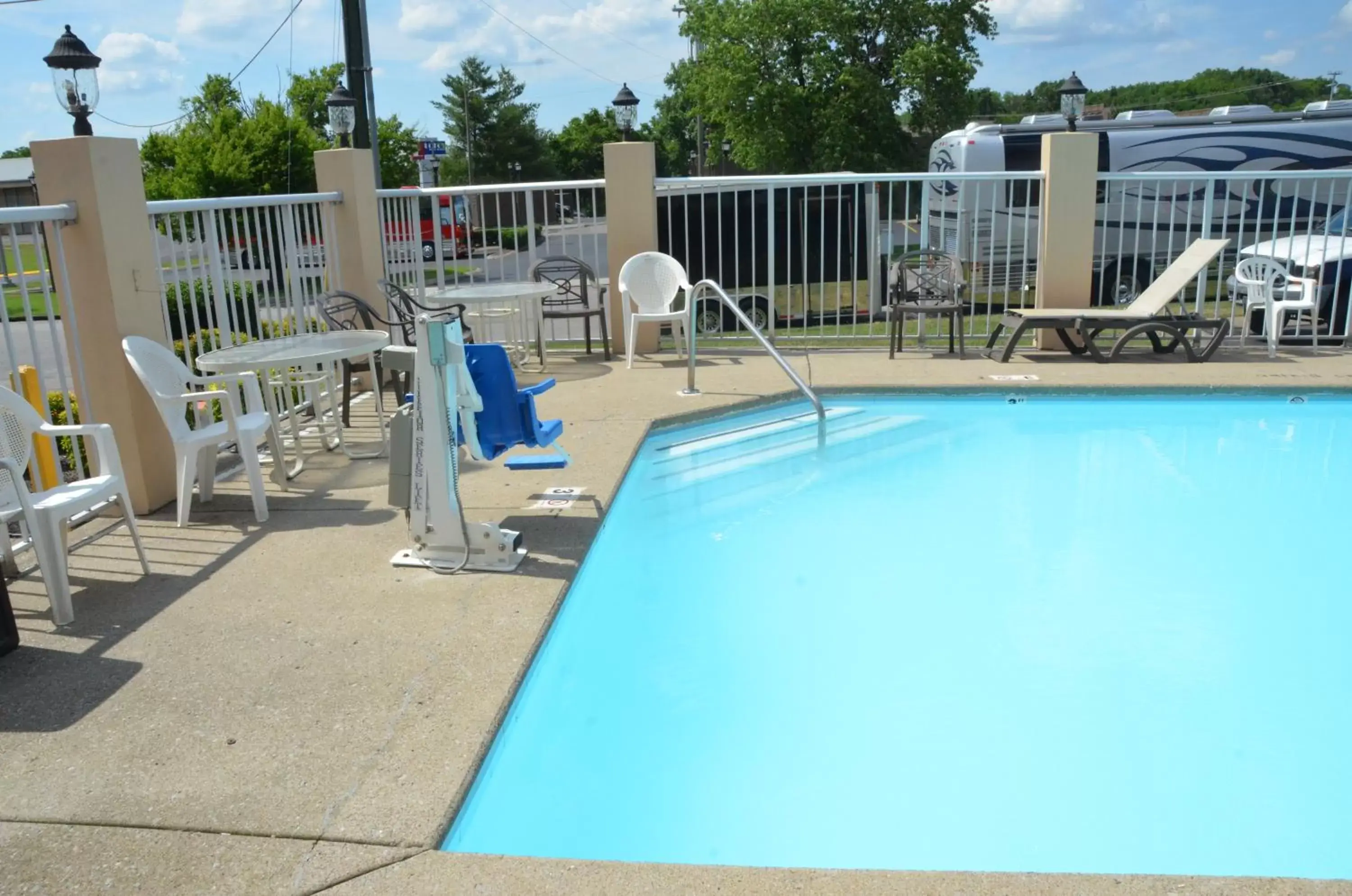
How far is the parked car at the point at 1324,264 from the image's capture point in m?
8.09

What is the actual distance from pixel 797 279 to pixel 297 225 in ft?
22.8

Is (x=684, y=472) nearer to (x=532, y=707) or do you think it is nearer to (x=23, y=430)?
(x=532, y=707)

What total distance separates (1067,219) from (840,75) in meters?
22.0

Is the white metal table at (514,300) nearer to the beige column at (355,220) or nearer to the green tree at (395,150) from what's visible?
the beige column at (355,220)

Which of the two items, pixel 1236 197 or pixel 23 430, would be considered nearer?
pixel 23 430

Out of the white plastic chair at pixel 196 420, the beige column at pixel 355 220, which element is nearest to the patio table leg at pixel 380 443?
the white plastic chair at pixel 196 420

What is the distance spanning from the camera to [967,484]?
548cm

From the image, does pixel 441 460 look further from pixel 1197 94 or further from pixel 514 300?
pixel 1197 94

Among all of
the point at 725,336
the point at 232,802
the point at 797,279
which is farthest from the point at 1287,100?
the point at 232,802

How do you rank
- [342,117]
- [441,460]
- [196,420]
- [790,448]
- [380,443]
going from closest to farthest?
[441,460]
[196,420]
[380,443]
[790,448]
[342,117]

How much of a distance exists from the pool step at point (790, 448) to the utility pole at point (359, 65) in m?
6.26

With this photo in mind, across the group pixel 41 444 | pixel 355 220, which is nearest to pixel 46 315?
pixel 41 444

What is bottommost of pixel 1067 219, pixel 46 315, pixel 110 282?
pixel 46 315

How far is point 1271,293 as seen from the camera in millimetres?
7551
